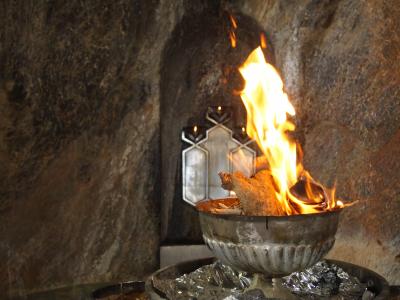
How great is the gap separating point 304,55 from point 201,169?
1540mm

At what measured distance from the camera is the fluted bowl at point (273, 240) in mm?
2771

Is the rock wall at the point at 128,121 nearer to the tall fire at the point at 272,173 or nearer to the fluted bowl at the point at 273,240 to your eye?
the tall fire at the point at 272,173

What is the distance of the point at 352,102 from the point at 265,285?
2093 millimetres

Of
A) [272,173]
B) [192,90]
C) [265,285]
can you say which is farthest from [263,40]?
[265,285]

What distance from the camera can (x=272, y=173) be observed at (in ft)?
10.7

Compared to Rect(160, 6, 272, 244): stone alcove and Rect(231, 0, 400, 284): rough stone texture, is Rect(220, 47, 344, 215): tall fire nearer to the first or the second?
Rect(231, 0, 400, 284): rough stone texture

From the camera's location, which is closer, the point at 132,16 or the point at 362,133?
the point at 362,133

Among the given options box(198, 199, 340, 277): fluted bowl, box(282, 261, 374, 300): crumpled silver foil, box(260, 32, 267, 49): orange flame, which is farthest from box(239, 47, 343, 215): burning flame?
box(260, 32, 267, 49): orange flame

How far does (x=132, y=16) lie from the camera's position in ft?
16.2

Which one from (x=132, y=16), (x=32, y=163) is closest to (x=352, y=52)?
(x=132, y=16)

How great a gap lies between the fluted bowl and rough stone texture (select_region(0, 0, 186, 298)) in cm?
220

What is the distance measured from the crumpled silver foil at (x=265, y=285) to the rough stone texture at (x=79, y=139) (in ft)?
5.12

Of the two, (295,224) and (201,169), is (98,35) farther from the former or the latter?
(295,224)

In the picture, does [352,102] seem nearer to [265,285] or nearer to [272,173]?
[272,173]
